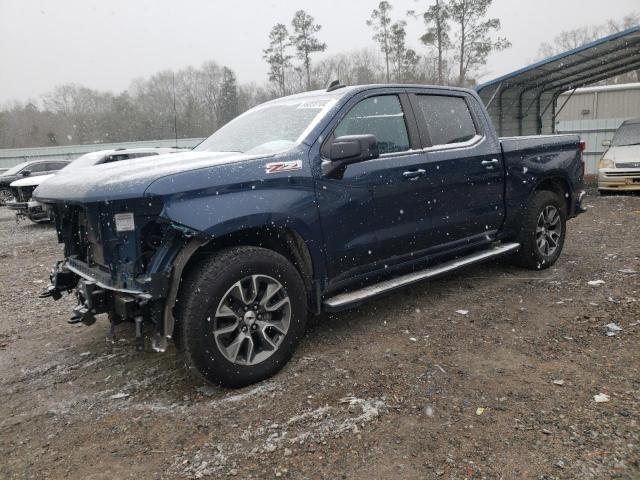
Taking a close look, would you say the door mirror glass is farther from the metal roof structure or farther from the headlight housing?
the metal roof structure

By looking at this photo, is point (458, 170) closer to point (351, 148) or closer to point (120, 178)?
point (351, 148)

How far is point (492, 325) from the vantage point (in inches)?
156

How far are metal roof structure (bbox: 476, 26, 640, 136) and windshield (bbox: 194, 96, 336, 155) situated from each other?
1012 cm

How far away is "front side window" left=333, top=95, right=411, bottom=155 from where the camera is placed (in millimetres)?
3672

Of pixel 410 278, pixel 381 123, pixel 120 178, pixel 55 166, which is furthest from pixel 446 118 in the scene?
pixel 55 166

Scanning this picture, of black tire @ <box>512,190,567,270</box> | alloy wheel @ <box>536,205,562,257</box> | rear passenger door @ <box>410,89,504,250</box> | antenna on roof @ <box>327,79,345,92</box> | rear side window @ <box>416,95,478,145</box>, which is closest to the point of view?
antenna on roof @ <box>327,79,345,92</box>

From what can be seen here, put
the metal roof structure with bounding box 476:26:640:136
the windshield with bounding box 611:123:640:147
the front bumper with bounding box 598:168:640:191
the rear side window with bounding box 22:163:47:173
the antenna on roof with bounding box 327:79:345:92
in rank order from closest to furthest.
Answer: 1. the antenna on roof with bounding box 327:79:345:92
2. the front bumper with bounding box 598:168:640:191
3. the windshield with bounding box 611:123:640:147
4. the metal roof structure with bounding box 476:26:640:136
5. the rear side window with bounding box 22:163:47:173

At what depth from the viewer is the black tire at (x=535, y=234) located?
16.6 ft

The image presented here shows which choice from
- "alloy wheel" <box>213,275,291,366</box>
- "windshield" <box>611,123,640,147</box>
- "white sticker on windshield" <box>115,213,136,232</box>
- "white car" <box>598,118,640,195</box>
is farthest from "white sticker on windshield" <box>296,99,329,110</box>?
"windshield" <box>611,123,640,147</box>

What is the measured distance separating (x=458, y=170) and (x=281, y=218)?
1904 millimetres

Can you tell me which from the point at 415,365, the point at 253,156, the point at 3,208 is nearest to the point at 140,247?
the point at 253,156

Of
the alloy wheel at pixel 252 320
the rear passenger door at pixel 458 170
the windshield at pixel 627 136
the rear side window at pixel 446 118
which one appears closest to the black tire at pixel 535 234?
the rear passenger door at pixel 458 170

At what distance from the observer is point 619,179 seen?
11.1m

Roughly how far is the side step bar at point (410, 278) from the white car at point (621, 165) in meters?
7.93
